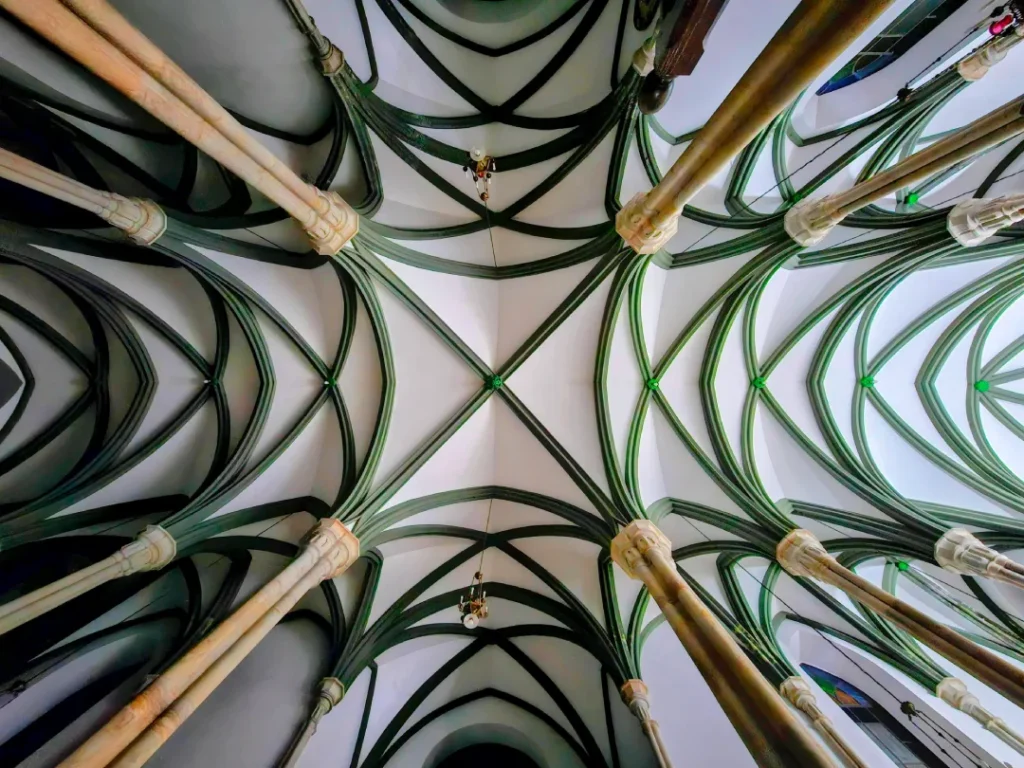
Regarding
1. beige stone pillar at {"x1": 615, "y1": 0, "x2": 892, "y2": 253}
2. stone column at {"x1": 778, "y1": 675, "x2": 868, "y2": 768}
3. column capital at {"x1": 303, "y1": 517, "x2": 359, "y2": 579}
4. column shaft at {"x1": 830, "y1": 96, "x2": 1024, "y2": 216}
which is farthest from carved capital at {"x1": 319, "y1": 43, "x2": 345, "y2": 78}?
stone column at {"x1": 778, "y1": 675, "x2": 868, "y2": 768}

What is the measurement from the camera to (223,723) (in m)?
8.73

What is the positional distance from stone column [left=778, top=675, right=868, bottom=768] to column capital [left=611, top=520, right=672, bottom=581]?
292 centimetres

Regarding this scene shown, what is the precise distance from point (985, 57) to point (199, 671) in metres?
12.0

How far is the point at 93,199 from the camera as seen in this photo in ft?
22.5

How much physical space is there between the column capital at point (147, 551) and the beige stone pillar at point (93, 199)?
Answer: 4604 mm

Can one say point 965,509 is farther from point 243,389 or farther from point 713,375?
point 243,389

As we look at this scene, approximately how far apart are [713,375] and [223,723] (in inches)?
434

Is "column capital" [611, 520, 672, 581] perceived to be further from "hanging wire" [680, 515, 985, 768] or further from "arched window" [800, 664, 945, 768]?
"arched window" [800, 664, 945, 768]

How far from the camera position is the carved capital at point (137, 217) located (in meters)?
7.14

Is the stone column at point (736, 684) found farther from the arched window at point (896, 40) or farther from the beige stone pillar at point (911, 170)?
the arched window at point (896, 40)

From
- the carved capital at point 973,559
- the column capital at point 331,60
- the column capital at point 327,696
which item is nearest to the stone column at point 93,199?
the column capital at point 331,60

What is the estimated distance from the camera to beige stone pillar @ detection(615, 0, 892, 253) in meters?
3.36

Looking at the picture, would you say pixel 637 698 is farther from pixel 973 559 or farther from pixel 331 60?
pixel 331 60

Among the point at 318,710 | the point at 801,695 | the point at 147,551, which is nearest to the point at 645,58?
the point at 801,695
